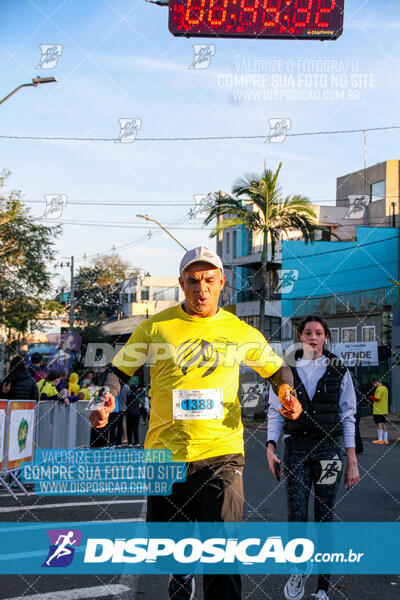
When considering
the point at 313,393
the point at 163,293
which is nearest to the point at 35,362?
the point at 313,393

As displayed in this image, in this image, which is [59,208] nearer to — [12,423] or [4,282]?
[4,282]

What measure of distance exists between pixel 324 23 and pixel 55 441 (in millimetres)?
8539

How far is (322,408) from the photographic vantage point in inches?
216

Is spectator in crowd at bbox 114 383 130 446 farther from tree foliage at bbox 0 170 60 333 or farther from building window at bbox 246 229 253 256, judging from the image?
building window at bbox 246 229 253 256

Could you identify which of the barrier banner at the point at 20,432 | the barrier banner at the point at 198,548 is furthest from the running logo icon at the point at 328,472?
the barrier banner at the point at 20,432

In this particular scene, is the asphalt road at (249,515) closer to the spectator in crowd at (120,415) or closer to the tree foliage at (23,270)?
the spectator in crowd at (120,415)

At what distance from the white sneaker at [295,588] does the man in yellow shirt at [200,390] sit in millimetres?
1151

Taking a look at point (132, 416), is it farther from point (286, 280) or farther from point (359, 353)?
point (286, 280)

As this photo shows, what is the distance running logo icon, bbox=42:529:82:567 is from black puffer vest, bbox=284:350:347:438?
228 cm

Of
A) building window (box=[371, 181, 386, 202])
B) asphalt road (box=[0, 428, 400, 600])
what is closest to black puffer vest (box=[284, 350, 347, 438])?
asphalt road (box=[0, 428, 400, 600])

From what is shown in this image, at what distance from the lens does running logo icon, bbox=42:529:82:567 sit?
6.35 metres

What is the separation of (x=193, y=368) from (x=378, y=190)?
4756cm

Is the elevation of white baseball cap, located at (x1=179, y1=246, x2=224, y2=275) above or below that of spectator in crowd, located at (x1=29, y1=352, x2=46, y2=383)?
above

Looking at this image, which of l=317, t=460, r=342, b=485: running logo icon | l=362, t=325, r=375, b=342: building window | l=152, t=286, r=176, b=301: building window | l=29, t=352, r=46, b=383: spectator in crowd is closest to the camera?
l=317, t=460, r=342, b=485: running logo icon
